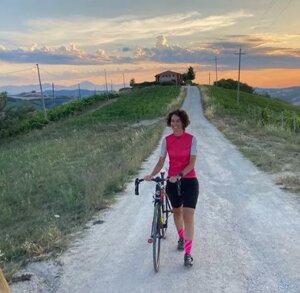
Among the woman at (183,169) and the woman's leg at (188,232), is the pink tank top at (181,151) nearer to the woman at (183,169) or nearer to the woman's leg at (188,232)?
the woman at (183,169)

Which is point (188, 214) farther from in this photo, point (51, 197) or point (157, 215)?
point (51, 197)

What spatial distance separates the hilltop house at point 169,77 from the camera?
447 feet

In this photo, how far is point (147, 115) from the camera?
52.1m

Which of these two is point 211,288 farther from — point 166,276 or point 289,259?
point 289,259

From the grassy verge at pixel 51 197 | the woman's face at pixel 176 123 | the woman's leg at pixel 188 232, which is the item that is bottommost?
the grassy verge at pixel 51 197

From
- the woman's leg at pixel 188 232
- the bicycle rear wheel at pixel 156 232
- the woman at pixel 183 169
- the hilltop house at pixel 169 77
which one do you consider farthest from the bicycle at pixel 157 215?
the hilltop house at pixel 169 77

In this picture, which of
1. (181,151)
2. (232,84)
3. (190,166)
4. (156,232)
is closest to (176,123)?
(181,151)

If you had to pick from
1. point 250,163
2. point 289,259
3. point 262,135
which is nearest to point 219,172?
point 250,163

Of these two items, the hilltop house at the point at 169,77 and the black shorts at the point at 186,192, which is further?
the hilltop house at the point at 169,77

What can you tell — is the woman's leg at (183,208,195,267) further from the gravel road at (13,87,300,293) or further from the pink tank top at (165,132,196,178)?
the pink tank top at (165,132,196,178)

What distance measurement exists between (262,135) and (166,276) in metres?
20.1

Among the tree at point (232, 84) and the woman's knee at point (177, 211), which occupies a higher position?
the woman's knee at point (177, 211)

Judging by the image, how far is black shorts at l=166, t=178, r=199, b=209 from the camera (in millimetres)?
6535

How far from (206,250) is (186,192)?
1.24 meters
